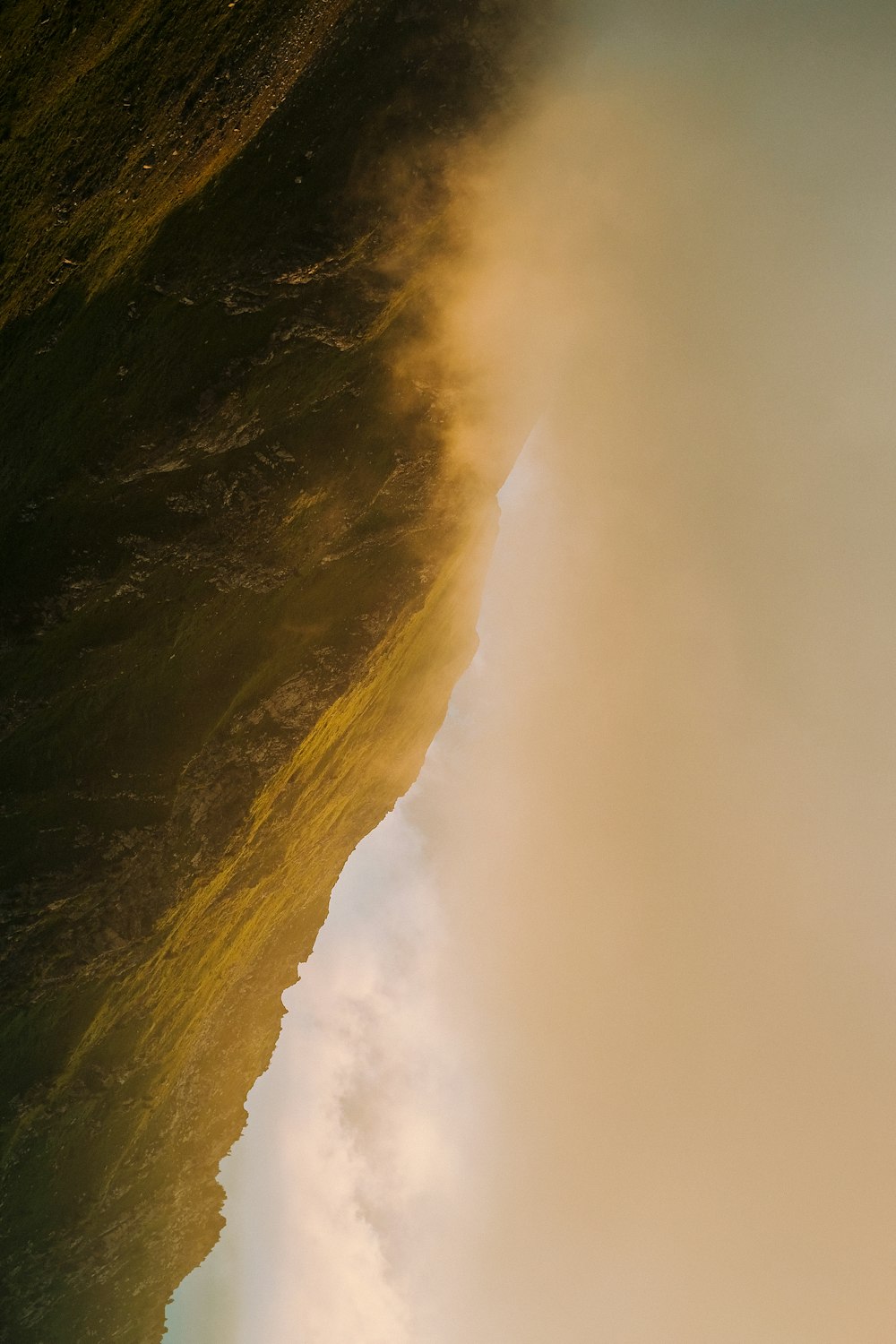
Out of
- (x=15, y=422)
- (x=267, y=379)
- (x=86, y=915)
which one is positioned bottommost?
(x=86, y=915)

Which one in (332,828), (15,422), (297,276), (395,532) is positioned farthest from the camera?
(332,828)

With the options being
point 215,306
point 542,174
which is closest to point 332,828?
point 215,306

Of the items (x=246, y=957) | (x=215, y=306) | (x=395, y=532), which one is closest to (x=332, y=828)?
(x=246, y=957)

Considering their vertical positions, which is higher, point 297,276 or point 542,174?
point 542,174

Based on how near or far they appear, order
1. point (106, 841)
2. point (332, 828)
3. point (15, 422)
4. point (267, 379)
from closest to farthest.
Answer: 1. point (15, 422)
2. point (267, 379)
3. point (106, 841)
4. point (332, 828)

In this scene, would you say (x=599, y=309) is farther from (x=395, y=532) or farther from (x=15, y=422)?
(x=15, y=422)

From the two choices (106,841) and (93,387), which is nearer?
(93,387)

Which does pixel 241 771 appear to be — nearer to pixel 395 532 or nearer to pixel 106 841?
pixel 106 841
